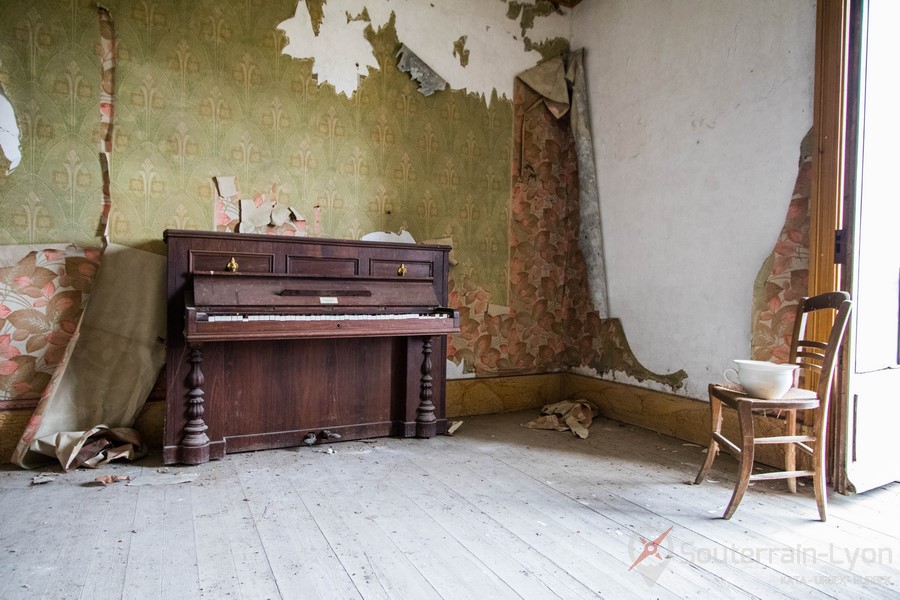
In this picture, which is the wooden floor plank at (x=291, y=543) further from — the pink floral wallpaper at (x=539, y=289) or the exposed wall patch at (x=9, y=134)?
the exposed wall patch at (x=9, y=134)

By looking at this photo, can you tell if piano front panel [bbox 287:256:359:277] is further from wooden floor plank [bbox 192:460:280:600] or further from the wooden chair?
the wooden chair

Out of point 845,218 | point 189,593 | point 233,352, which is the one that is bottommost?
point 189,593

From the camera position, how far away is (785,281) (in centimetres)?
301

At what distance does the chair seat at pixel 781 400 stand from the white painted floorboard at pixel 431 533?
1.54 ft

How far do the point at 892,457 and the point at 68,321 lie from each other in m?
4.30

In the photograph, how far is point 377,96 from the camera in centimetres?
379

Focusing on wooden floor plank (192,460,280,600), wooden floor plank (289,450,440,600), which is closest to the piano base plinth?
wooden floor plank (192,460,280,600)

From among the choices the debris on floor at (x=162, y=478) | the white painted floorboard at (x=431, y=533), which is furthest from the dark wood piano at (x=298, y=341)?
the white painted floorboard at (x=431, y=533)

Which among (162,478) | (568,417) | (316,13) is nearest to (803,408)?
(568,417)

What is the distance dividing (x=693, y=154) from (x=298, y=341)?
2687 millimetres

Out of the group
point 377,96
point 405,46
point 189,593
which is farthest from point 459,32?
point 189,593

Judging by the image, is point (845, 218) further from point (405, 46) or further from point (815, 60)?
point (405, 46)

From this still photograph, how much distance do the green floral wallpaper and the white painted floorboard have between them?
58.4 inches

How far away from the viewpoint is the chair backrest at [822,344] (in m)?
2.29
